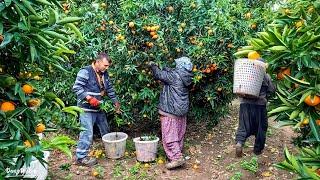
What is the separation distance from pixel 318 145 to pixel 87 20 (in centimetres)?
462

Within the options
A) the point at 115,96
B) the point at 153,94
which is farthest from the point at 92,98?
the point at 153,94

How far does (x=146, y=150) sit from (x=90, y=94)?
1.16 m

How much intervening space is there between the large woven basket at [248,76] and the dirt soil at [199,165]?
1266mm

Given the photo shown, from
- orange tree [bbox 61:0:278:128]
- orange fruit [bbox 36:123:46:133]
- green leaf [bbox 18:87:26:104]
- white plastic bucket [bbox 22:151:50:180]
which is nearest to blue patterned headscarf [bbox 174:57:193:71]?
orange tree [bbox 61:0:278:128]

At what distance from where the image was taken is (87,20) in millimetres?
6191

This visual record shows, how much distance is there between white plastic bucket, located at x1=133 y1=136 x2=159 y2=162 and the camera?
6.10m

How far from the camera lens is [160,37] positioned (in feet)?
18.3

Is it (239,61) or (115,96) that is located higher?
(239,61)

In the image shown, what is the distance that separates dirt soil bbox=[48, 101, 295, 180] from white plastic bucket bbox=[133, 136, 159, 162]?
0.31 feet

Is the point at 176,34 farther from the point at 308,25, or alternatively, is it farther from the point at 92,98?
the point at 308,25

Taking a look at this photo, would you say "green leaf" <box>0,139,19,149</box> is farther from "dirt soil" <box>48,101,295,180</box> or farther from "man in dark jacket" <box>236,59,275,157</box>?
"man in dark jacket" <box>236,59,275,157</box>

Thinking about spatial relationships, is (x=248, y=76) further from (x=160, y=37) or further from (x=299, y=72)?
(x=299, y=72)

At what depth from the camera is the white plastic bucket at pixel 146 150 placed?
610 cm

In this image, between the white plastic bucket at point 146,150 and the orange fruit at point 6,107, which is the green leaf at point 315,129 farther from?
the white plastic bucket at point 146,150
